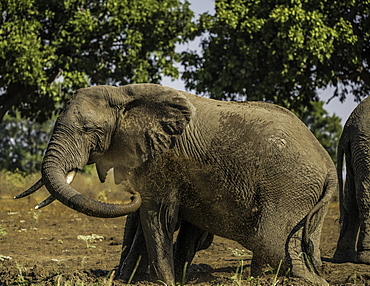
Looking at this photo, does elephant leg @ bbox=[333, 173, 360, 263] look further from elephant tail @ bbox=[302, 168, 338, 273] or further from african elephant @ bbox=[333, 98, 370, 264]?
elephant tail @ bbox=[302, 168, 338, 273]

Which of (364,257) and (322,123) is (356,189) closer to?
(364,257)

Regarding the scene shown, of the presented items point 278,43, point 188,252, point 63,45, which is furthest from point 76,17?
point 188,252

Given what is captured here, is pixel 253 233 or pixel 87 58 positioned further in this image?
pixel 87 58

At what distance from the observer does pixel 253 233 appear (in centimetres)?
579

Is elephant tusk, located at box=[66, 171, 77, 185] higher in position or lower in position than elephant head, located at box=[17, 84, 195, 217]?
lower

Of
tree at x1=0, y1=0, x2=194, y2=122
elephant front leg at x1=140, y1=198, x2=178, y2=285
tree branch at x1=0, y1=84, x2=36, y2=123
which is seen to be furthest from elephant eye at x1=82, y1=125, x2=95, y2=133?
tree branch at x1=0, y1=84, x2=36, y2=123

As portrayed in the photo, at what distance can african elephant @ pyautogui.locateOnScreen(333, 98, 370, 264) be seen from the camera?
7.70 m

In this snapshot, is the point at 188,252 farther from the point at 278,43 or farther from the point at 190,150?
the point at 278,43

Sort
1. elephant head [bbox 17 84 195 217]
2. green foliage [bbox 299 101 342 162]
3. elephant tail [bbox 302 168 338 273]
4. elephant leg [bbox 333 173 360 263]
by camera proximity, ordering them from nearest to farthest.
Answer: elephant tail [bbox 302 168 338 273], elephant head [bbox 17 84 195 217], elephant leg [bbox 333 173 360 263], green foliage [bbox 299 101 342 162]

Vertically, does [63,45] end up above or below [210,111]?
above

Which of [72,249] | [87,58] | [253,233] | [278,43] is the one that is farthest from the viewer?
[87,58]

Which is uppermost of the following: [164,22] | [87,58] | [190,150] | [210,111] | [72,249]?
[164,22]

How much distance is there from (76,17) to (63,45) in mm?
1054

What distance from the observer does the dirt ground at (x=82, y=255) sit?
6297 millimetres
